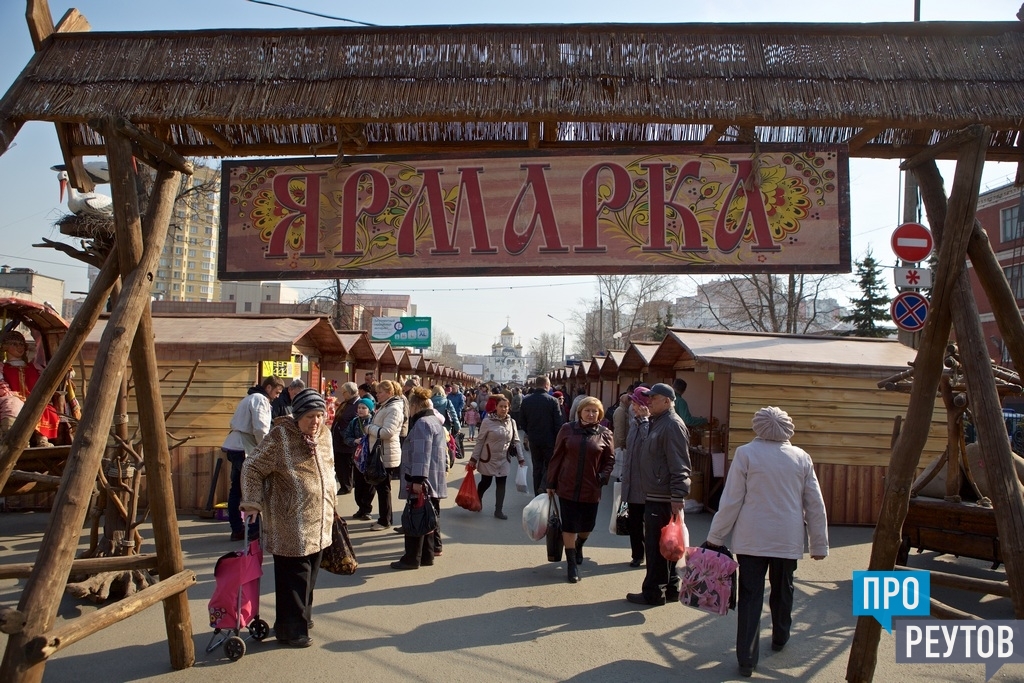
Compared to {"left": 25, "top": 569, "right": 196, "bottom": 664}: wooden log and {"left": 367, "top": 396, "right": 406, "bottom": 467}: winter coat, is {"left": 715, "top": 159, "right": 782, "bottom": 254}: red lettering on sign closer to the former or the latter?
{"left": 25, "top": 569, "right": 196, "bottom": 664}: wooden log

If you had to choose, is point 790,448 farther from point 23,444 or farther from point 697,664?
point 23,444

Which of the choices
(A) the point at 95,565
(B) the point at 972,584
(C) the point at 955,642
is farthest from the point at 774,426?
(A) the point at 95,565

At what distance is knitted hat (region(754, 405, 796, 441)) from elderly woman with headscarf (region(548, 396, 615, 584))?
1.99 meters

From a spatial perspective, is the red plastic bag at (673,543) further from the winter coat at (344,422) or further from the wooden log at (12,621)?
the winter coat at (344,422)

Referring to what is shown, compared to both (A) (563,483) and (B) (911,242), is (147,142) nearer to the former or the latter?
(A) (563,483)

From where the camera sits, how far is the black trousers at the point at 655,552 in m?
6.27

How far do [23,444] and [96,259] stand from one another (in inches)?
62.6

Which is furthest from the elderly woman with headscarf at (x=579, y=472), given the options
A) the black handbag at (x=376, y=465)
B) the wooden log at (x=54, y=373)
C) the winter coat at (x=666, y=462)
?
the wooden log at (x=54, y=373)

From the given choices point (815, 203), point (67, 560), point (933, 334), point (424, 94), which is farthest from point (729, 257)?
point (67, 560)

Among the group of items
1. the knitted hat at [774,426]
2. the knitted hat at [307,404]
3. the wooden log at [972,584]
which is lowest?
the wooden log at [972,584]

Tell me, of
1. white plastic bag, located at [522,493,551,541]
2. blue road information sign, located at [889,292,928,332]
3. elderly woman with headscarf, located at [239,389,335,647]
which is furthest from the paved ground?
blue road information sign, located at [889,292,928,332]

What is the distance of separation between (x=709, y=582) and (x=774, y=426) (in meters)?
1.17

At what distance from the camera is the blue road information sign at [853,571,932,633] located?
4.10 m

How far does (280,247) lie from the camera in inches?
187
